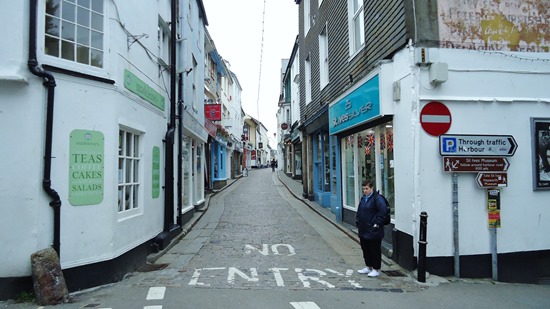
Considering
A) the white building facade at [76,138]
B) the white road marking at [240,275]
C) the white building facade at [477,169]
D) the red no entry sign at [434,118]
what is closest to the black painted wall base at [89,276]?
the white building facade at [76,138]

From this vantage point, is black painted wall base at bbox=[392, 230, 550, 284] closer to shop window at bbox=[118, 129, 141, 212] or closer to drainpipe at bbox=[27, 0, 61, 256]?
shop window at bbox=[118, 129, 141, 212]

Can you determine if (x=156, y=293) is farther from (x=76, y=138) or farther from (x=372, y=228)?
(x=372, y=228)

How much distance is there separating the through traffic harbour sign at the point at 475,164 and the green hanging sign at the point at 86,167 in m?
5.74

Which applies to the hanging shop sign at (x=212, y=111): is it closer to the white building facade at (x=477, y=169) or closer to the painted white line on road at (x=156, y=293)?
the white building facade at (x=477, y=169)

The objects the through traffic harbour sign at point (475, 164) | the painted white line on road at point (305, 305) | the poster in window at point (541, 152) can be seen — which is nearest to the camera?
the painted white line on road at point (305, 305)

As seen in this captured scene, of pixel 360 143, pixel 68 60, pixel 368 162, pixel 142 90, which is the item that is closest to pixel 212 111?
pixel 360 143

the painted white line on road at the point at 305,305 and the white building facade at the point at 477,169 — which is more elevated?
the white building facade at the point at 477,169

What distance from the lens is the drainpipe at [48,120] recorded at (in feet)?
16.8

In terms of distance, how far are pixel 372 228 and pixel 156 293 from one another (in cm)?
375

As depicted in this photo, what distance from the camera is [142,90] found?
7285 millimetres

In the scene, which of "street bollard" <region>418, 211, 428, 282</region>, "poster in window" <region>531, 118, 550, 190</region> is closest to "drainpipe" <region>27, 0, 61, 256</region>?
"street bollard" <region>418, 211, 428, 282</region>

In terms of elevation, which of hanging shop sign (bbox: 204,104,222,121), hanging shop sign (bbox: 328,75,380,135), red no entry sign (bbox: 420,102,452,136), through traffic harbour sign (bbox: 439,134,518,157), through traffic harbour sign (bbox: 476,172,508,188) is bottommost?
through traffic harbour sign (bbox: 476,172,508,188)

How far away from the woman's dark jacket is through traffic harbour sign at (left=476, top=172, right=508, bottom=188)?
5.62ft

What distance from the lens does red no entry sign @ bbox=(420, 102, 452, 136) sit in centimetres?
637
